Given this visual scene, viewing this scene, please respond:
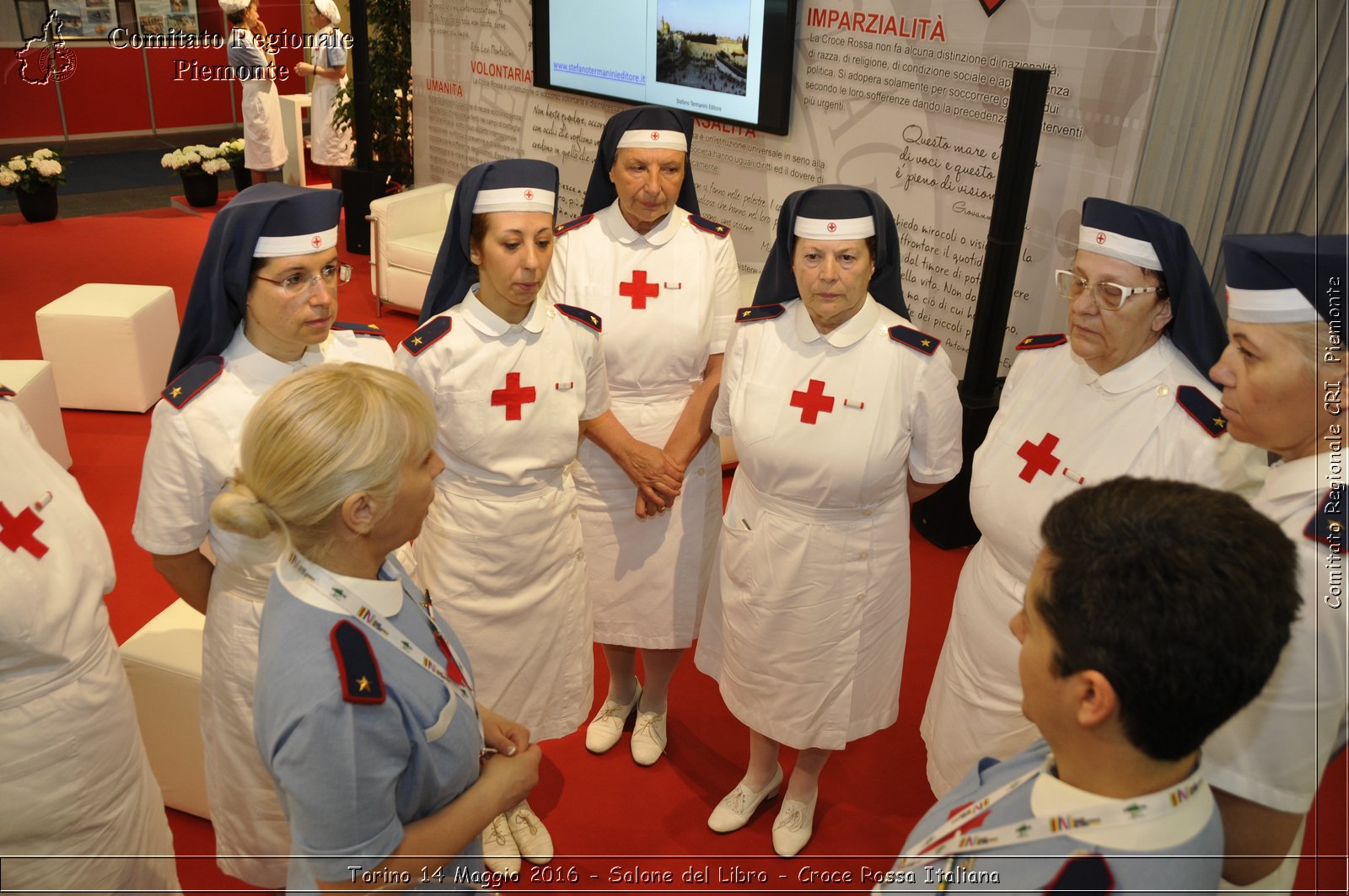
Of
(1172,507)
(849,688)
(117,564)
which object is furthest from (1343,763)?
(117,564)

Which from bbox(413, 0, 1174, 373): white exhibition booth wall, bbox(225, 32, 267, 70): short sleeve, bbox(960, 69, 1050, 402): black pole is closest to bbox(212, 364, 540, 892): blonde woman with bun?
bbox(960, 69, 1050, 402): black pole

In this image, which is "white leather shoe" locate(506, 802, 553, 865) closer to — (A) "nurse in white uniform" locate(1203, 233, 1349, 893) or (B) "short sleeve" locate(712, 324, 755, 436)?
(B) "short sleeve" locate(712, 324, 755, 436)

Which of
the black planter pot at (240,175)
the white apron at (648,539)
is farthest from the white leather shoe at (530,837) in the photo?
the black planter pot at (240,175)

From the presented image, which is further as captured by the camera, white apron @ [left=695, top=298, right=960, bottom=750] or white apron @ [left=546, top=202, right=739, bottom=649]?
white apron @ [left=546, top=202, right=739, bottom=649]

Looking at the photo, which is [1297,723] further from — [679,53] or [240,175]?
[240,175]

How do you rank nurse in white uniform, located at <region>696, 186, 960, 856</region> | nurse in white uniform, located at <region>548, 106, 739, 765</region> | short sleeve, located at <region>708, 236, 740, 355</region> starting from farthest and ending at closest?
short sleeve, located at <region>708, 236, 740, 355</region>
nurse in white uniform, located at <region>548, 106, 739, 765</region>
nurse in white uniform, located at <region>696, 186, 960, 856</region>

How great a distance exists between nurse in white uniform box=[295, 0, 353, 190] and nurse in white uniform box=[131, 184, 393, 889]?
275 inches

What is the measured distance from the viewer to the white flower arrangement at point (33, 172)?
771cm

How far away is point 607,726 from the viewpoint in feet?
10.0

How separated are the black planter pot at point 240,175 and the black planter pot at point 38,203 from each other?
1.63m

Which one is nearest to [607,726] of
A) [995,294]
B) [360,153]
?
[995,294]

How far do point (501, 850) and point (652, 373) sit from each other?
1383 millimetres

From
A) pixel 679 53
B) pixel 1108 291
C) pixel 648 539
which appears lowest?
pixel 648 539

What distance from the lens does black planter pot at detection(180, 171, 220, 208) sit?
8711mm
